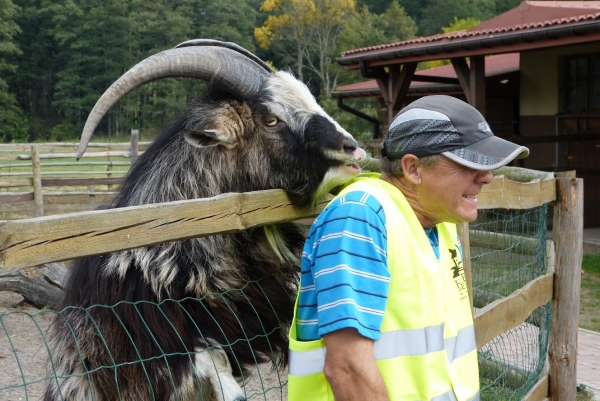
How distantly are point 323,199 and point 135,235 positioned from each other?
3.81 ft

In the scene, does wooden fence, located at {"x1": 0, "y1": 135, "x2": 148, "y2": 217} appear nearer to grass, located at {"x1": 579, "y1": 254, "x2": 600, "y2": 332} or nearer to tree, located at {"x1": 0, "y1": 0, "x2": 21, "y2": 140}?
grass, located at {"x1": 579, "y1": 254, "x2": 600, "y2": 332}

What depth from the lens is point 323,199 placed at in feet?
10.6

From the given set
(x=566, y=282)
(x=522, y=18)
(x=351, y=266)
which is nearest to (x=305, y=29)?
(x=522, y=18)

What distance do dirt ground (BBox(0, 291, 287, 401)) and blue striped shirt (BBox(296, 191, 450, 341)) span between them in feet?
10.5

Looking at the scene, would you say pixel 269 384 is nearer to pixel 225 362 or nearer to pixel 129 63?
pixel 225 362

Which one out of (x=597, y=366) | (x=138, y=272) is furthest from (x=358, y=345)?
(x=597, y=366)

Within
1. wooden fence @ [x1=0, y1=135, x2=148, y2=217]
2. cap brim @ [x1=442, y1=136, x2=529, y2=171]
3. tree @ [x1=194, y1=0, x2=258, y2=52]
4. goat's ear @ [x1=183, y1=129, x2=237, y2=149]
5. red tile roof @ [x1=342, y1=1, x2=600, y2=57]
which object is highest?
tree @ [x1=194, y1=0, x2=258, y2=52]

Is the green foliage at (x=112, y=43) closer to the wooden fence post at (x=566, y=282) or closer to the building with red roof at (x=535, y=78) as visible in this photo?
the building with red roof at (x=535, y=78)

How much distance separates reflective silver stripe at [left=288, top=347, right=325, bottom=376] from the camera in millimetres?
2033

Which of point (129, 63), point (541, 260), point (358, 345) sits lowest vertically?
point (541, 260)

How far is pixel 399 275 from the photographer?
2008 millimetres

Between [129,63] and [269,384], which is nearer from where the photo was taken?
[269,384]

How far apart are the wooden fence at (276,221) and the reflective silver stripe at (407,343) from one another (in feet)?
2.60

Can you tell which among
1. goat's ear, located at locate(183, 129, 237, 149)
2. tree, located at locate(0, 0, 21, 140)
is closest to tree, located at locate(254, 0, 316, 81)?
tree, located at locate(0, 0, 21, 140)
